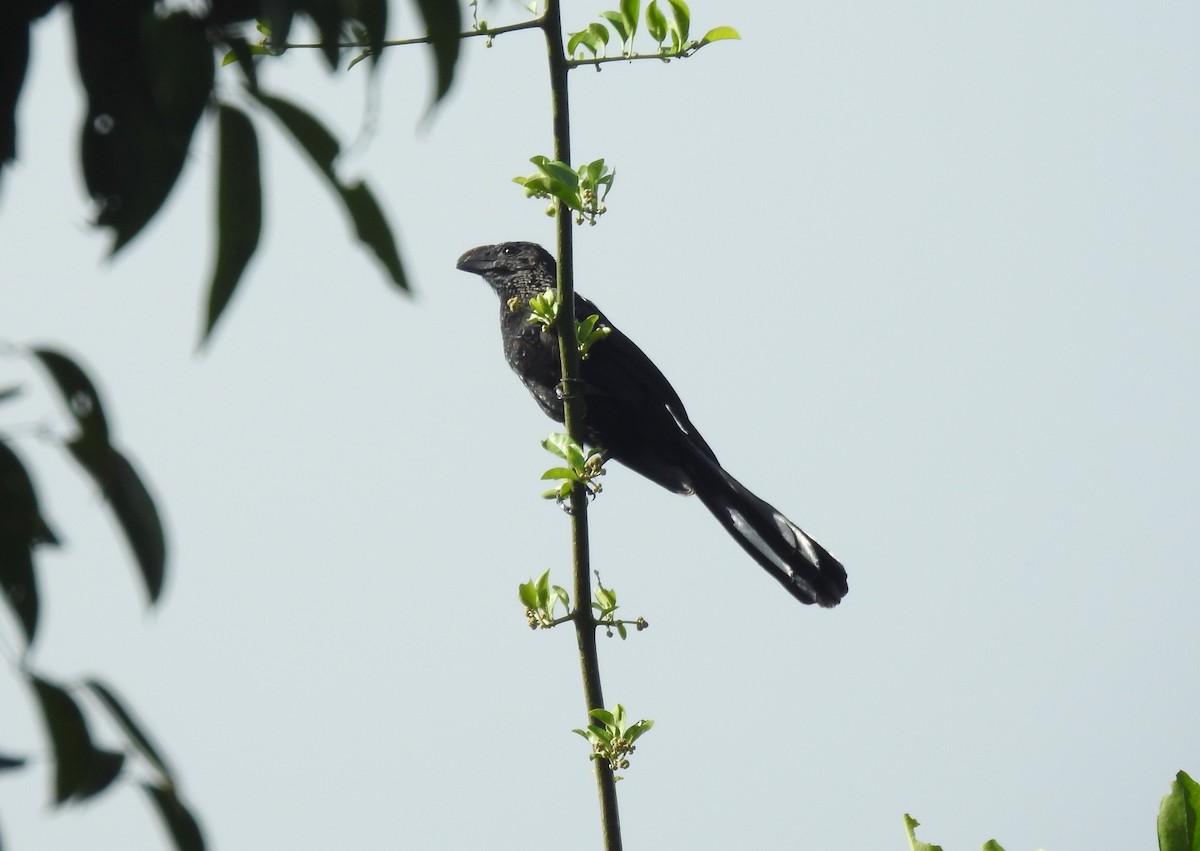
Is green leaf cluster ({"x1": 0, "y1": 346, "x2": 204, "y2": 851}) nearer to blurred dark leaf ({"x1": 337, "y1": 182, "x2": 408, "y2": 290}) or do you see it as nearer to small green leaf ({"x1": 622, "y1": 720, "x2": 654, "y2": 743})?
blurred dark leaf ({"x1": 337, "y1": 182, "x2": 408, "y2": 290})

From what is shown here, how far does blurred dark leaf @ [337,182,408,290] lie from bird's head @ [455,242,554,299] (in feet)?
13.0

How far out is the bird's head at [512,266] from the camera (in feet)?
16.3

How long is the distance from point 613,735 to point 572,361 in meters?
0.74

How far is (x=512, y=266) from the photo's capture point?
5.06 m

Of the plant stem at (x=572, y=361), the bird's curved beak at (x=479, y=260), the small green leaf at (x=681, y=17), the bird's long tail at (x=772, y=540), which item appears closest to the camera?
the plant stem at (x=572, y=361)

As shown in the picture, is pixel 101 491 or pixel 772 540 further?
pixel 772 540

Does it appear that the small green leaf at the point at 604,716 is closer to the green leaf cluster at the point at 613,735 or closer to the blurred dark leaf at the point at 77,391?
the green leaf cluster at the point at 613,735

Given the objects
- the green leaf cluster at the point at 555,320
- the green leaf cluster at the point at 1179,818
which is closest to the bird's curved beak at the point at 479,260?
the green leaf cluster at the point at 555,320

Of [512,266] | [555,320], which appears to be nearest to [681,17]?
[555,320]

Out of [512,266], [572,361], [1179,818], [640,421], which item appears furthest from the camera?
[512,266]

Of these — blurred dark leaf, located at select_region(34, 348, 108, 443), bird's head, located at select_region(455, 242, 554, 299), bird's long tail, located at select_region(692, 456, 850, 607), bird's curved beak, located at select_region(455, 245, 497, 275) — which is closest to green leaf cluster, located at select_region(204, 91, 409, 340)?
blurred dark leaf, located at select_region(34, 348, 108, 443)

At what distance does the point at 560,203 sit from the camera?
2316 mm

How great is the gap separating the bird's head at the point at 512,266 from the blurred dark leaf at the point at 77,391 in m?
4.02

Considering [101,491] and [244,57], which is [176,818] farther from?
[244,57]
